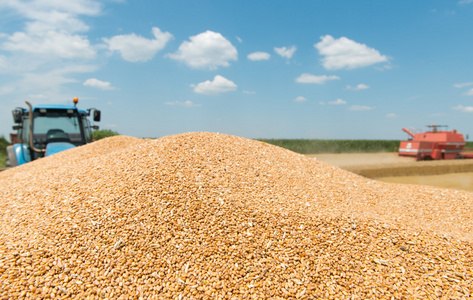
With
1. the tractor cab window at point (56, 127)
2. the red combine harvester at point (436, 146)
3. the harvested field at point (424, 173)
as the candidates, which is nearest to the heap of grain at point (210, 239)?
the tractor cab window at point (56, 127)

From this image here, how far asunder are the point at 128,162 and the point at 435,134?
15226 millimetres

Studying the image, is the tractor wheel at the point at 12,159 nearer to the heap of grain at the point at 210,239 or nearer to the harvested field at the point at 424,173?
the heap of grain at the point at 210,239

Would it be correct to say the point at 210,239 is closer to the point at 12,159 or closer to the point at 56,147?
the point at 56,147

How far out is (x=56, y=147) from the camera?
25.1 ft

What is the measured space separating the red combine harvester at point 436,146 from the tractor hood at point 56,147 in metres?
14.1

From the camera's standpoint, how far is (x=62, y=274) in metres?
2.70

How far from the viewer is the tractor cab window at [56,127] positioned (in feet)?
24.7

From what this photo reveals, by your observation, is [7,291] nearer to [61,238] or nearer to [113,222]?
[61,238]

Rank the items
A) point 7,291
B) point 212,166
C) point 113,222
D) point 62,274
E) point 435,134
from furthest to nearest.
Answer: point 435,134
point 212,166
point 113,222
point 62,274
point 7,291

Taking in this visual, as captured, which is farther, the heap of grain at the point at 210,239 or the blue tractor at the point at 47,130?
the blue tractor at the point at 47,130

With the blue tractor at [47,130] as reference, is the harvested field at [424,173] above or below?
below

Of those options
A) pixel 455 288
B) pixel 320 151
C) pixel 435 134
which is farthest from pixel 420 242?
pixel 320 151

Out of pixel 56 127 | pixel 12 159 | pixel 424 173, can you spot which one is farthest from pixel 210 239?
pixel 424 173

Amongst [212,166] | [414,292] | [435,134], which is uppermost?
[435,134]
